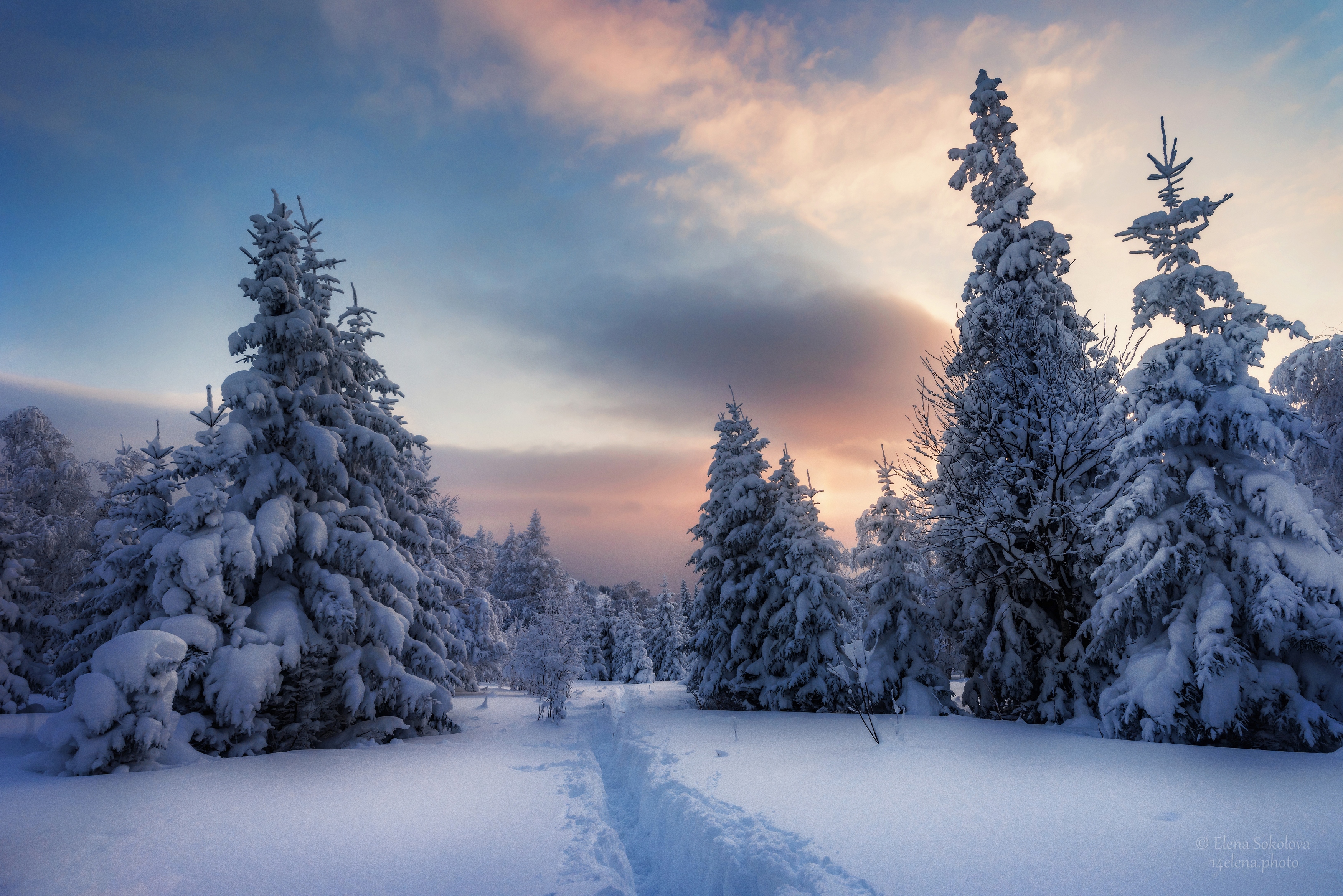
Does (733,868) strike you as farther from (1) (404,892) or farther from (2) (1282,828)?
(2) (1282,828)

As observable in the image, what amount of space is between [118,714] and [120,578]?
5.29 metres

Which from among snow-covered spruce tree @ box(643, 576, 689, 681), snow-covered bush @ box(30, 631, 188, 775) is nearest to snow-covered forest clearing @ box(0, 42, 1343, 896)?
snow-covered bush @ box(30, 631, 188, 775)

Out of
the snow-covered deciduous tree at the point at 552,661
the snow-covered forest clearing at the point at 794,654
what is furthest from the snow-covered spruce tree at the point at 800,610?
the snow-covered deciduous tree at the point at 552,661

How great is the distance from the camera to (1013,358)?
50.6 feet

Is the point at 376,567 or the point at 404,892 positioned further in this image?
the point at 376,567

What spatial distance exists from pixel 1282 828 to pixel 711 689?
705 inches

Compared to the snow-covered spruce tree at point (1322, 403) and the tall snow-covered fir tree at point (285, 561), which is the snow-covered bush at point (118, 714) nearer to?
the tall snow-covered fir tree at point (285, 561)

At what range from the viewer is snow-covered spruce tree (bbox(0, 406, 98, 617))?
2270 cm

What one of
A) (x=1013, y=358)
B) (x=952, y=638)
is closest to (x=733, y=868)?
(x=1013, y=358)

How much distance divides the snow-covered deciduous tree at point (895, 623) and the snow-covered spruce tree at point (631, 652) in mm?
37067

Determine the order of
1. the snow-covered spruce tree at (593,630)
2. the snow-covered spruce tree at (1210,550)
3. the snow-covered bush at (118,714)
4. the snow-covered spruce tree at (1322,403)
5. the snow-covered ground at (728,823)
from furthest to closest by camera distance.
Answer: the snow-covered spruce tree at (593,630) → the snow-covered spruce tree at (1322,403) → the snow-covered bush at (118,714) → the snow-covered spruce tree at (1210,550) → the snow-covered ground at (728,823)

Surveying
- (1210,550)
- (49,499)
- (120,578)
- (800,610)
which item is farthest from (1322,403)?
(49,499)

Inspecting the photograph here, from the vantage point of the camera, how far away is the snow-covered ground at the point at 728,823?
5.12 metres

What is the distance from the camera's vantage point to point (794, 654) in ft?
68.0
